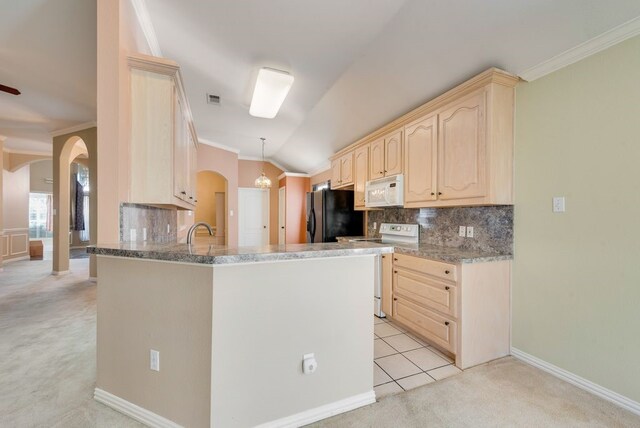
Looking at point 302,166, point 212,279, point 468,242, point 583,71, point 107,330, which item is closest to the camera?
point 212,279

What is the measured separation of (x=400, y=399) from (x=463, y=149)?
6.55 ft

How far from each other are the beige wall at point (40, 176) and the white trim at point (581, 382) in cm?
1161

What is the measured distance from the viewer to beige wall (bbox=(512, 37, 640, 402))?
1620mm

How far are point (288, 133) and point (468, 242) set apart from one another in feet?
12.5

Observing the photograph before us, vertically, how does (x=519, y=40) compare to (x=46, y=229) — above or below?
above

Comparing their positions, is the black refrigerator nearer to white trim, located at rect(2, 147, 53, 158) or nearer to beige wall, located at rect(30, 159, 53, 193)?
white trim, located at rect(2, 147, 53, 158)

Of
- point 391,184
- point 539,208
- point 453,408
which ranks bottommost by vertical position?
point 453,408

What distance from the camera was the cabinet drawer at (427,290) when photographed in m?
2.15

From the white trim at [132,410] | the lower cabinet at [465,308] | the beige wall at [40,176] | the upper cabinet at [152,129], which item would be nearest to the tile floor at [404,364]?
the lower cabinet at [465,308]

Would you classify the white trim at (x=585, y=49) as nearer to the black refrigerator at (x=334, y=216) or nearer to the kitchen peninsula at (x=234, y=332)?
the kitchen peninsula at (x=234, y=332)

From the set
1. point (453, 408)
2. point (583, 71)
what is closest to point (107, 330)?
point (453, 408)

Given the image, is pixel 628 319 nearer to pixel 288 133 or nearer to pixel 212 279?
pixel 212 279

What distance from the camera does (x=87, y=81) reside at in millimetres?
3270

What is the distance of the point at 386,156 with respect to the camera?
11.0 feet
